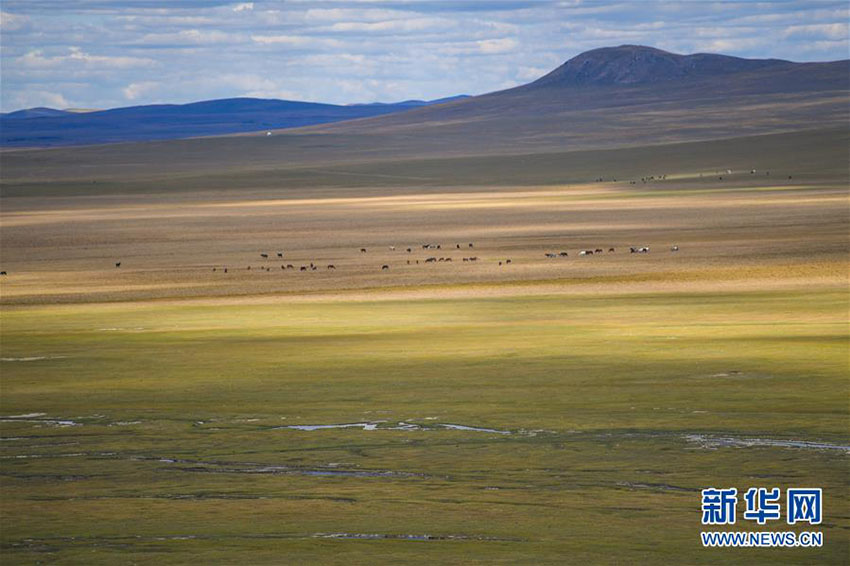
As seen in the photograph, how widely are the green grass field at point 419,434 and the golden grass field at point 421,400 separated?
6 cm

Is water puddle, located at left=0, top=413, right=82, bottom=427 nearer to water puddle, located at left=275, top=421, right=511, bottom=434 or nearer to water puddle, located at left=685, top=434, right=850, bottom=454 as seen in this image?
water puddle, located at left=275, top=421, right=511, bottom=434

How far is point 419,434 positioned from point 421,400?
2.64m

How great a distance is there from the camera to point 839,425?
1956 cm

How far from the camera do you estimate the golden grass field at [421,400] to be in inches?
597

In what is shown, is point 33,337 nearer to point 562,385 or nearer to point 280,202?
point 562,385

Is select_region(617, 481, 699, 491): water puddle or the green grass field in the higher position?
the green grass field

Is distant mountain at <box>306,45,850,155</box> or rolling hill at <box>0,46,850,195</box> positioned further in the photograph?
distant mountain at <box>306,45,850,155</box>

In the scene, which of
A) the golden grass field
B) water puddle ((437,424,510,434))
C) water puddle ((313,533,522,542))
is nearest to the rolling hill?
the golden grass field

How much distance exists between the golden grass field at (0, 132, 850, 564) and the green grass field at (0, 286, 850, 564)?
6cm

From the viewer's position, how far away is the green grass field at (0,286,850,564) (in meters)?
14.9

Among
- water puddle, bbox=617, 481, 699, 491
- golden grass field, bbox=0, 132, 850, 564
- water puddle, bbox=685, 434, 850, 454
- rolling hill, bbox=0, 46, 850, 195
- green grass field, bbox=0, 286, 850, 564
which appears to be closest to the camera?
green grass field, bbox=0, 286, 850, 564

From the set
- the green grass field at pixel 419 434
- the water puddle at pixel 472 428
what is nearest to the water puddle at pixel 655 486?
the green grass field at pixel 419 434

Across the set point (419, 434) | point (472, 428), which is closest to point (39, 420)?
point (419, 434)

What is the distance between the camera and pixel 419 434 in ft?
66.4
